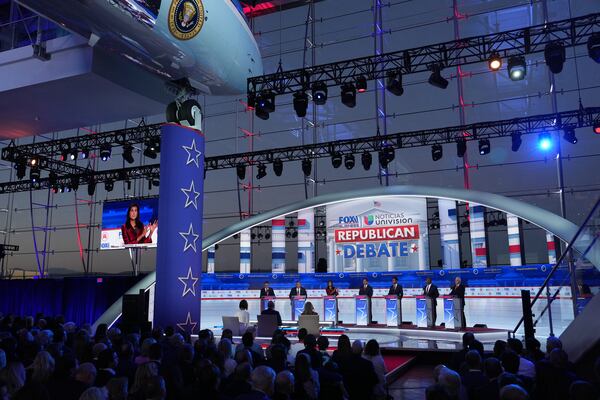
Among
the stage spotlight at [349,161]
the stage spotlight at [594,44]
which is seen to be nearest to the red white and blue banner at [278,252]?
the stage spotlight at [349,161]

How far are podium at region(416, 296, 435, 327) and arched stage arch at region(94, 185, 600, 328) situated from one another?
272cm

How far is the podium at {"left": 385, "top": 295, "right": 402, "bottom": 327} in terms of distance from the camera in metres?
12.1

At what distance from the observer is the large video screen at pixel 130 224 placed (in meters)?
14.2

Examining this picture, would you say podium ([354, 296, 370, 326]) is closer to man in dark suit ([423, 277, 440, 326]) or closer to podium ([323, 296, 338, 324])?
podium ([323, 296, 338, 324])

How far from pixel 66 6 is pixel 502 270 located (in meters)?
10.3

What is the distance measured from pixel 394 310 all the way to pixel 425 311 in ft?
2.47

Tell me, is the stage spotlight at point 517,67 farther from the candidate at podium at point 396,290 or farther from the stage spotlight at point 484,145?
the candidate at podium at point 396,290

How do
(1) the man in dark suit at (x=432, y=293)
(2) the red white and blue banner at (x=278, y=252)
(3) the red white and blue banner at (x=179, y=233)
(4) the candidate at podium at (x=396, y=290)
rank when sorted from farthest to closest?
(2) the red white and blue banner at (x=278, y=252) < (4) the candidate at podium at (x=396, y=290) < (1) the man in dark suit at (x=432, y=293) < (3) the red white and blue banner at (x=179, y=233)

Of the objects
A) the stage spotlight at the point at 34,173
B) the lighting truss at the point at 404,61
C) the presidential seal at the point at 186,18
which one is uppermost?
the lighting truss at the point at 404,61

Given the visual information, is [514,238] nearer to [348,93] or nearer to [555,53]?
[555,53]

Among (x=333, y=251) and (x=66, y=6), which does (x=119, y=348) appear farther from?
(x=333, y=251)

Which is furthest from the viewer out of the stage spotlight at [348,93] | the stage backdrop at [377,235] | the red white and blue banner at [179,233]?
the stage backdrop at [377,235]

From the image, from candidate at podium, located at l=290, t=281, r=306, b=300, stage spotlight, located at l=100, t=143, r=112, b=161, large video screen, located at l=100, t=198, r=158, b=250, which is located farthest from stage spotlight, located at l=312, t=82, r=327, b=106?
stage spotlight, located at l=100, t=143, r=112, b=161

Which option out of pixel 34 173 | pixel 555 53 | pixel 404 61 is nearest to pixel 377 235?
pixel 404 61
